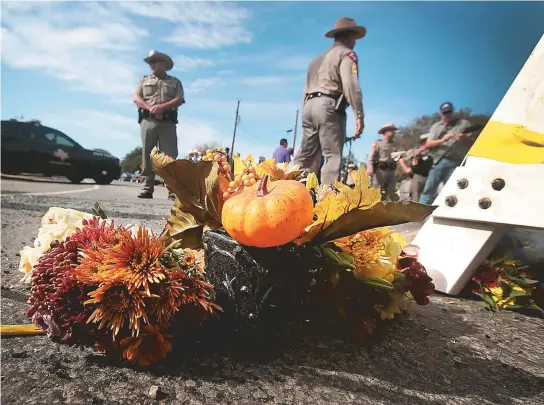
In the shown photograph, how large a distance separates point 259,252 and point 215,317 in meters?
0.26

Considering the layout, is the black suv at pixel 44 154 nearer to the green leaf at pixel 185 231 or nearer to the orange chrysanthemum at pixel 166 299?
the green leaf at pixel 185 231

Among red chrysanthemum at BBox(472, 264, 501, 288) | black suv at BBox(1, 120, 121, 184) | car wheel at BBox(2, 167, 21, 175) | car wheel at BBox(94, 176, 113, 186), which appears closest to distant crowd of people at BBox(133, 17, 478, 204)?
red chrysanthemum at BBox(472, 264, 501, 288)

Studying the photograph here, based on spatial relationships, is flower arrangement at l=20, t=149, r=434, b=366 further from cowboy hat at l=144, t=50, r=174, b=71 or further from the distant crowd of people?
cowboy hat at l=144, t=50, r=174, b=71

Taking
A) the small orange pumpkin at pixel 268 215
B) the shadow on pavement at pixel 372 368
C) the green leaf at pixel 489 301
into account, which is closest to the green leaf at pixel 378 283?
the shadow on pavement at pixel 372 368

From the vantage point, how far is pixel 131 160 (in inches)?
3228

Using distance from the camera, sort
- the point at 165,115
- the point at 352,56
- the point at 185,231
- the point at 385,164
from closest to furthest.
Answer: the point at 185,231 < the point at 352,56 < the point at 165,115 < the point at 385,164

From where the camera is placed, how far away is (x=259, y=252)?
1203mm

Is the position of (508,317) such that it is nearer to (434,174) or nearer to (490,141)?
(490,141)

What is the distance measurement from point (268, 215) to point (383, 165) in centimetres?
665

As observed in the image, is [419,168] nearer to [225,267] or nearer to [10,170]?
[225,267]

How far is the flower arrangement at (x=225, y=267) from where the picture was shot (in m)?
1.09


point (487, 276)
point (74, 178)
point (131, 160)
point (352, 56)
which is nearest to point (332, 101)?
point (352, 56)

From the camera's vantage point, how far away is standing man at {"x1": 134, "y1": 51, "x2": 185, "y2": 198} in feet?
19.8

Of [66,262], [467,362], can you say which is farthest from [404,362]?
[66,262]
